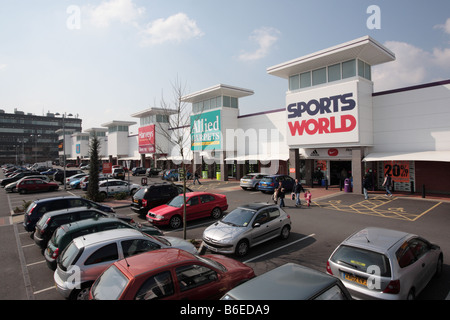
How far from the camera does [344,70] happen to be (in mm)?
20469

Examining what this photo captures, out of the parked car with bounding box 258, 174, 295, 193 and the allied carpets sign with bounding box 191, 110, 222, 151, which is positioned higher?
the allied carpets sign with bounding box 191, 110, 222, 151

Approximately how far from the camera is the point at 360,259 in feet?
18.1

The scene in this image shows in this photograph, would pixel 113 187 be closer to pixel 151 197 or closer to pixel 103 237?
pixel 151 197

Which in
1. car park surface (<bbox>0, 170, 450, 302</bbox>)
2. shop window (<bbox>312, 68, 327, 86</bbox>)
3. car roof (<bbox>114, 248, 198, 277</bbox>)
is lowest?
car park surface (<bbox>0, 170, 450, 302</bbox>)

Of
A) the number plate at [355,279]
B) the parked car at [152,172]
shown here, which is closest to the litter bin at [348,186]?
the number plate at [355,279]

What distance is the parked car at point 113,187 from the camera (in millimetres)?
21728

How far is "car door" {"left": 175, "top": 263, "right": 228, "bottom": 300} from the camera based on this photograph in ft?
14.9

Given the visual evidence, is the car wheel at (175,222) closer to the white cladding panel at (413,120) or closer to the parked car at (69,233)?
the parked car at (69,233)

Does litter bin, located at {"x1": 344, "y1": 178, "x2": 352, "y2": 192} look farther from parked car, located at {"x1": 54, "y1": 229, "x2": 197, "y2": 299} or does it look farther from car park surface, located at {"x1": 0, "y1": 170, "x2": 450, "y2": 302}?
parked car, located at {"x1": 54, "y1": 229, "x2": 197, "y2": 299}

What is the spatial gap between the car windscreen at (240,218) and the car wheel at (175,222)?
135 inches

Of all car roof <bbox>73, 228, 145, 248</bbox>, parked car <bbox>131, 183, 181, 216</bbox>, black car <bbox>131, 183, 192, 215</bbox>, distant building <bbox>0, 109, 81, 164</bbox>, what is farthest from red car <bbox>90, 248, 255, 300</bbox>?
distant building <bbox>0, 109, 81, 164</bbox>

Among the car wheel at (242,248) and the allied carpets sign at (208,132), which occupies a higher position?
the allied carpets sign at (208,132)

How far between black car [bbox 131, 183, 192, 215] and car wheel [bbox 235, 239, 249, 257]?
612 cm
